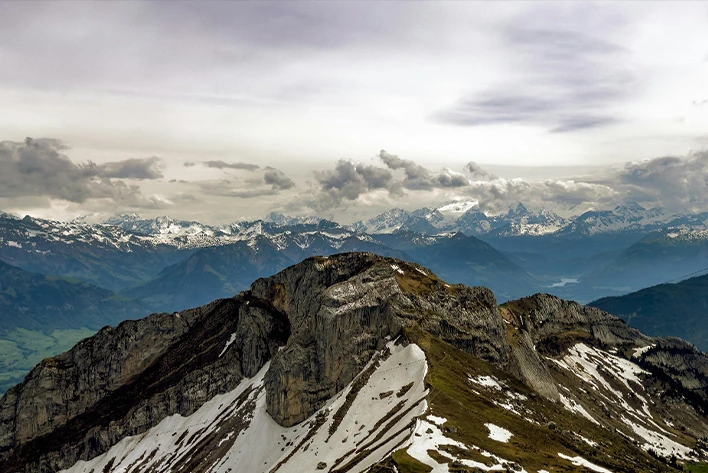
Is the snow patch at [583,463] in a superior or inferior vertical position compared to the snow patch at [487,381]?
superior

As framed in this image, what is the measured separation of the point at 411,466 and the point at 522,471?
22.5 metres

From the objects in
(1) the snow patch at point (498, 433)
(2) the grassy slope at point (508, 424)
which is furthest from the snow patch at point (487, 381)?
(1) the snow patch at point (498, 433)

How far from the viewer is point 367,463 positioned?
406ft

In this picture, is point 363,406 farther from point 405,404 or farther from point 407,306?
point 407,306

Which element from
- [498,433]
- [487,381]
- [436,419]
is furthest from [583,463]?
[487,381]

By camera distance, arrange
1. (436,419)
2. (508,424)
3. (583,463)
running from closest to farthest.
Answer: (583,463) → (436,419) → (508,424)

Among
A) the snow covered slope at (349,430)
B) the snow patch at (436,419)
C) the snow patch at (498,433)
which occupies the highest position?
the snow patch at (436,419)

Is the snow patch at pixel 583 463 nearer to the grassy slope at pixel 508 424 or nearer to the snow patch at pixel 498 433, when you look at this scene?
the grassy slope at pixel 508 424

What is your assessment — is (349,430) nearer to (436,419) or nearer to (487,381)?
(436,419)

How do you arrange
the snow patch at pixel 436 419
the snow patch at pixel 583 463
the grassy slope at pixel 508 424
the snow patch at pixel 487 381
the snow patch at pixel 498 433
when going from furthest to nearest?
the snow patch at pixel 487 381, the snow patch at pixel 498 433, the snow patch at pixel 436 419, the snow patch at pixel 583 463, the grassy slope at pixel 508 424

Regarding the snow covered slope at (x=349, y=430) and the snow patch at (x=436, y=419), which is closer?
the snow patch at (x=436, y=419)

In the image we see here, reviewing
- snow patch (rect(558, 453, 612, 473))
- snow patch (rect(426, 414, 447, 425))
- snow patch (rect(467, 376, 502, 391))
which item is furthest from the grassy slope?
snow patch (rect(558, 453, 612, 473))

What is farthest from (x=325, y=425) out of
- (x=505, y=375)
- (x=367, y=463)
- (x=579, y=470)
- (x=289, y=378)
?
(x=579, y=470)

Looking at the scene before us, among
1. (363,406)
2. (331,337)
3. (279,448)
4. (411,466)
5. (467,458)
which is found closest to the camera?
(411,466)
